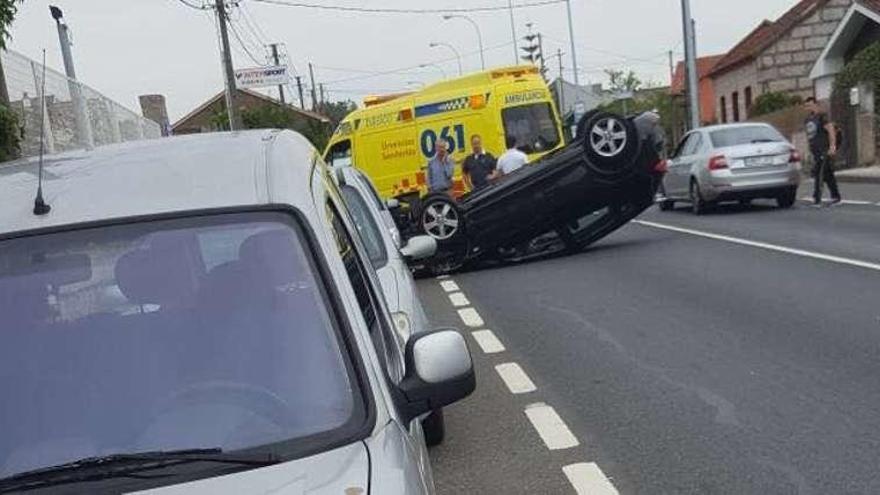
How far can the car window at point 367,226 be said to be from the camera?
20.5 ft

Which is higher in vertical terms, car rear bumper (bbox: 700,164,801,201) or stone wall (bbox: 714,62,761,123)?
stone wall (bbox: 714,62,761,123)

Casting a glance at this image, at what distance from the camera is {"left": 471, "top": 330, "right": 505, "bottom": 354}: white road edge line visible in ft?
26.6

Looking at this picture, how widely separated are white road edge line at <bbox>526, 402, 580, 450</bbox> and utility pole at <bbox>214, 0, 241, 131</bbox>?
26.6 meters

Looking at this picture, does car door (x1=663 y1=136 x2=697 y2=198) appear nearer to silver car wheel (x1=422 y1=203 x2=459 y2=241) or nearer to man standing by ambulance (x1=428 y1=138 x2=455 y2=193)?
man standing by ambulance (x1=428 y1=138 x2=455 y2=193)

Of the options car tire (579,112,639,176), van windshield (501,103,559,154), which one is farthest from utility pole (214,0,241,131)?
car tire (579,112,639,176)

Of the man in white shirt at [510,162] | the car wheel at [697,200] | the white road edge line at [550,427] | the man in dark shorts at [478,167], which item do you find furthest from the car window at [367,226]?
the car wheel at [697,200]

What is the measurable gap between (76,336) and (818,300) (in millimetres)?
7488

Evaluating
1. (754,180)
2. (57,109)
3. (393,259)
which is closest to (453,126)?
(754,180)

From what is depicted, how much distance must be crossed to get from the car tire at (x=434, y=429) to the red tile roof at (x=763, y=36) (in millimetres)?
41512

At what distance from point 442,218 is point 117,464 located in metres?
10.9

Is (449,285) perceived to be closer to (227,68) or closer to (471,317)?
(471,317)

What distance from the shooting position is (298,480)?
2307mm

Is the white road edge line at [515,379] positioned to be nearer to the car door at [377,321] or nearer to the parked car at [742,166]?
the car door at [377,321]

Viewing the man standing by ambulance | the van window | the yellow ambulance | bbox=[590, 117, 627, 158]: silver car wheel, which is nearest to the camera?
bbox=[590, 117, 627, 158]: silver car wheel
